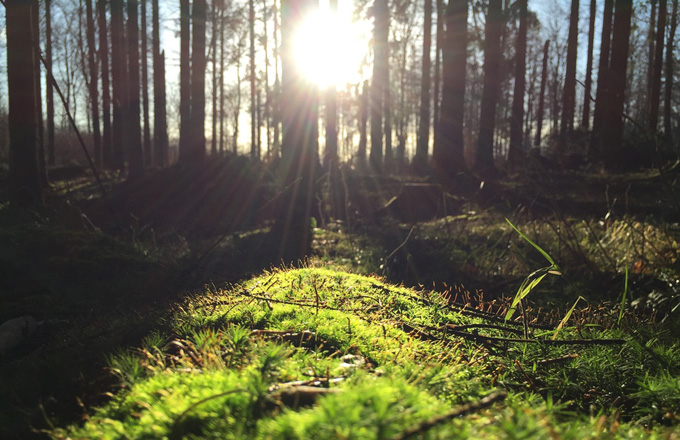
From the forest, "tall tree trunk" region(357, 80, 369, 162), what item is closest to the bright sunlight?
the forest

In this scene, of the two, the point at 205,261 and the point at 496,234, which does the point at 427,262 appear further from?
the point at 205,261

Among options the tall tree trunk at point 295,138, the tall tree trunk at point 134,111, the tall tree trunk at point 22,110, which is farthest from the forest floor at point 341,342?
the tall tree trunk at point 134,111

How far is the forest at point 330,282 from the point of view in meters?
1.57

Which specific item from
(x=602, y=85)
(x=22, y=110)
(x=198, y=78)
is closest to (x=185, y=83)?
(x=198, y=78)

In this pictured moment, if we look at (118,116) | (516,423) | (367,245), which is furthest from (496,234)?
(118,116)

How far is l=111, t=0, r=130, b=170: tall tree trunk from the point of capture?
52.7 feet

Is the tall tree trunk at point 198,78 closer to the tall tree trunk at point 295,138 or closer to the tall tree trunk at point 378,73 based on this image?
the tall tree trunk at point 295,138

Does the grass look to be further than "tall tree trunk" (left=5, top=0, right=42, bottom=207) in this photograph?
No

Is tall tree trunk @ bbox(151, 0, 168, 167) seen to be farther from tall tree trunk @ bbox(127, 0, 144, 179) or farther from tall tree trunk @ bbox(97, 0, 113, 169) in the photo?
tall tree trunk @ bbox(97, 0, 113, 169)

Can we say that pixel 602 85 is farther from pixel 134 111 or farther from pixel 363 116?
pixel 363 116

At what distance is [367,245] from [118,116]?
674 inches

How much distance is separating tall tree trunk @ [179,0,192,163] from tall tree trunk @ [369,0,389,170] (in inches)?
373

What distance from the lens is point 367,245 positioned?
8445 mm

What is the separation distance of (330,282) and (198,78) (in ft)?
44.1
